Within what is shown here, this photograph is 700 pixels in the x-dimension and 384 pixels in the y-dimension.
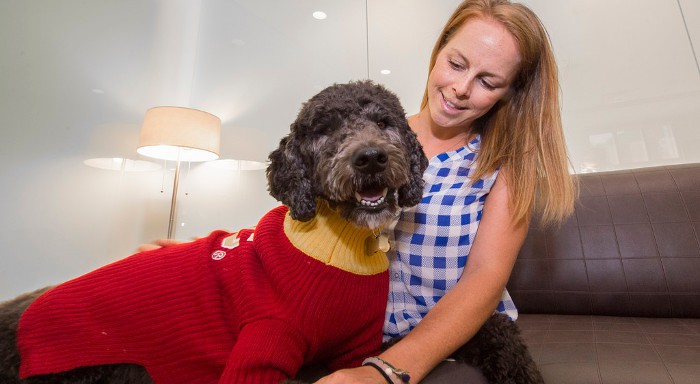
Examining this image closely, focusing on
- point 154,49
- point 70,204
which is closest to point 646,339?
point 70,204

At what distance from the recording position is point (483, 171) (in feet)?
3.78

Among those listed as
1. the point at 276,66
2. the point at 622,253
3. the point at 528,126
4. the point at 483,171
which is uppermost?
the point at 276,66

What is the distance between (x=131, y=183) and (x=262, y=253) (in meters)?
2.52

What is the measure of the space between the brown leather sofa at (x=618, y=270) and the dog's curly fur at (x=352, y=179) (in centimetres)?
42

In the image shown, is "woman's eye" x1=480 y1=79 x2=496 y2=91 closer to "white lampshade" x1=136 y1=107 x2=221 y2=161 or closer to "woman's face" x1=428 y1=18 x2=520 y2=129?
"woman's face" x1=428 y1=18 x2=520 y2=129

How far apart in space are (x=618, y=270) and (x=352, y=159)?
159 cm

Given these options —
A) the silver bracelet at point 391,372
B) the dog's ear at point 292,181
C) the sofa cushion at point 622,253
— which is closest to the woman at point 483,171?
the silver bracelet at point 391,372

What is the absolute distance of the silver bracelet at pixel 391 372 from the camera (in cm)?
75

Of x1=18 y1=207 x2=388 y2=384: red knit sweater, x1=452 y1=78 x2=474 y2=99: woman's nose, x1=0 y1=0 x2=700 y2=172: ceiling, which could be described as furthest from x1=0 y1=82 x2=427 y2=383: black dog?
x1=0 y1=0 x2=700 y2=172: ceiling

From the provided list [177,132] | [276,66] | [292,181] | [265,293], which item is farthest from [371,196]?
[276,66]

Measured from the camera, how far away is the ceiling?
210 cm

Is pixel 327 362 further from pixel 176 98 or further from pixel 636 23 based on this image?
pixel 176 98

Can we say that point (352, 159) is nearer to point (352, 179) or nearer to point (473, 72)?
point (352, 179)

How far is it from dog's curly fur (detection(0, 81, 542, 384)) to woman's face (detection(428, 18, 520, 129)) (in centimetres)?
20
